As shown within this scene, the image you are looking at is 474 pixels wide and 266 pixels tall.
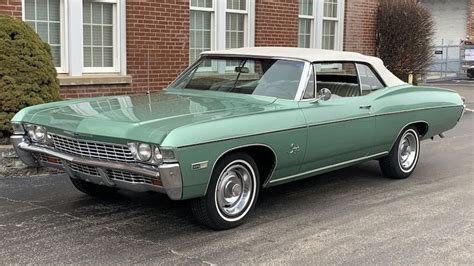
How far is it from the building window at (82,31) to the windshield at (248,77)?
10.5 ft

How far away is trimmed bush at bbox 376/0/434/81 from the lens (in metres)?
14.6

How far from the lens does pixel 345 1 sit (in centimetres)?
1420

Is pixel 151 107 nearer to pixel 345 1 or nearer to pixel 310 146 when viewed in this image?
pixel 310 146

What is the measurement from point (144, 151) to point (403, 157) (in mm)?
3847

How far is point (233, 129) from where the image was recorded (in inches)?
186

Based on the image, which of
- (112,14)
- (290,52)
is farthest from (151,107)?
(112,14)

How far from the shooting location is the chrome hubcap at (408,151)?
710 cm

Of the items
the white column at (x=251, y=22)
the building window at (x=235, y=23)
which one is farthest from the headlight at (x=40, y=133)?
the white column at (x=251, y=22)

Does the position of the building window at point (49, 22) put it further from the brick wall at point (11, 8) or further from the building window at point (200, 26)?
the building window at point (200, 26)

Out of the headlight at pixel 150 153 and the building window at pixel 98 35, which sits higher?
the building window at pixel 98 35

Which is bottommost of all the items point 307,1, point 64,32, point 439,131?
point 439,131

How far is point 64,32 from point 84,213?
171 inches

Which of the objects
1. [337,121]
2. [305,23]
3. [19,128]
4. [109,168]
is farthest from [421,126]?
[305,23]

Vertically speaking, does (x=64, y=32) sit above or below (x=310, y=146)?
above
